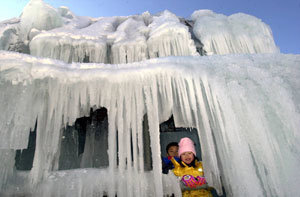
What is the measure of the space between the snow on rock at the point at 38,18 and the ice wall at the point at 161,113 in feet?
14.4

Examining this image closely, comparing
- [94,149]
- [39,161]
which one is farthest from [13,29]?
[39,161]

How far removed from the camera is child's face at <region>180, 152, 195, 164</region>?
105 inches

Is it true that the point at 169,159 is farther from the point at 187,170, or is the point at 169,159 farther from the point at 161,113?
the point at 161,113

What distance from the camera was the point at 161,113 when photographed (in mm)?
3043

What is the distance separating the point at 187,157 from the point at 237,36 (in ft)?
16.0

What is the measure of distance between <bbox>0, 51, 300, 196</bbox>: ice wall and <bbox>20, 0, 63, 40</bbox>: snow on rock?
14.4 feet

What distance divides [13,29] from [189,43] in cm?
538

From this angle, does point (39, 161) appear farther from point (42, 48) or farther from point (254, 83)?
point (42, 48)

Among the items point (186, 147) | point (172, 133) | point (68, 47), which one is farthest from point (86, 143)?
point (186, 147)

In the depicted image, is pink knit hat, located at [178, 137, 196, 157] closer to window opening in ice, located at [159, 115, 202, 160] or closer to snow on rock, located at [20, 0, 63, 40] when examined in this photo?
window opening in ice, located at [159, 115, 202, 160]

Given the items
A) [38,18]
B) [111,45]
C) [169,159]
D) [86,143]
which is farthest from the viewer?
[38,18]

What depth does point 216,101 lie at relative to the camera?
2.63m

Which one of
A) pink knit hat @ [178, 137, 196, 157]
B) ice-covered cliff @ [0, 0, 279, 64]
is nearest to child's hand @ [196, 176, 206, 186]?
pink knit hat @ [178, 137, 196, 157]

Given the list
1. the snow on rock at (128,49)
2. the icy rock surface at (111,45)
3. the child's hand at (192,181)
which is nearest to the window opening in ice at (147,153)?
the child's hand at (192,181)
